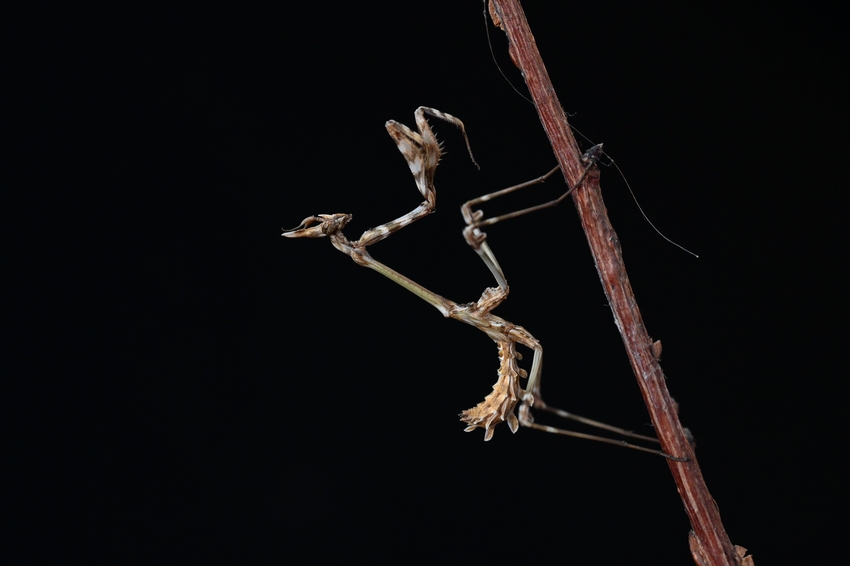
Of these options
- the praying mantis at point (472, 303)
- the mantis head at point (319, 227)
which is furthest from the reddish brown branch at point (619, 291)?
the mantis head at point (319, 227)

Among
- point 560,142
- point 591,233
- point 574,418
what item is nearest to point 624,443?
Result: point 574,418

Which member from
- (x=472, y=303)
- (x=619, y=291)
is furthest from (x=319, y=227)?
(x=619, y=291)

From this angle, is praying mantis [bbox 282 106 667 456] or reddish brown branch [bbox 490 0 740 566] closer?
reddish brown branch [bbox 490 0 740 566]

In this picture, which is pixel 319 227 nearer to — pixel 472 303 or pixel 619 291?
pixel 472 303

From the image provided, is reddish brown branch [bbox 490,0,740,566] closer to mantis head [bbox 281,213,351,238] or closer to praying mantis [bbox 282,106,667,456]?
praying mantis [bbox 282,106,667,456]

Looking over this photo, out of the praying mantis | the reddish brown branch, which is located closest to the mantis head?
the praying mantis

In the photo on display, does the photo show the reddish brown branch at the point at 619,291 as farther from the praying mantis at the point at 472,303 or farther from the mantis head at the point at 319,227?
the mantis head at the point at 319,227

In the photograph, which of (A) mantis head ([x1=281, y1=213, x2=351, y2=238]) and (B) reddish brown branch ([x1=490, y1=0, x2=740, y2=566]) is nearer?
(B) reddish brown branch ([x1=490, y1=0, x2=740, y2=566])

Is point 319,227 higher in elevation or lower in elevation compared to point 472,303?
higher
